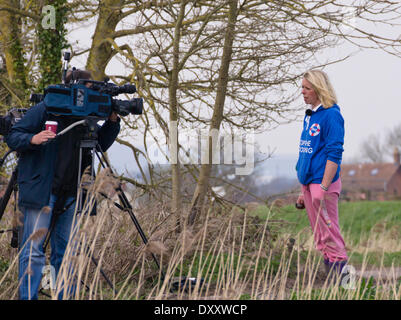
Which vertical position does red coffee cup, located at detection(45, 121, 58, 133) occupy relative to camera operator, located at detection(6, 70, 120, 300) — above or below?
above

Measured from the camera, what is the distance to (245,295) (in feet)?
16.5

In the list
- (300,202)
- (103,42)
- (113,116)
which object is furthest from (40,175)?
(103,42)

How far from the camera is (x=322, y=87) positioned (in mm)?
4730

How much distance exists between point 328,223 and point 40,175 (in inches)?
90.1

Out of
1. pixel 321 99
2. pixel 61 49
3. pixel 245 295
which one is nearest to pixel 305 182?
pixel 321 99

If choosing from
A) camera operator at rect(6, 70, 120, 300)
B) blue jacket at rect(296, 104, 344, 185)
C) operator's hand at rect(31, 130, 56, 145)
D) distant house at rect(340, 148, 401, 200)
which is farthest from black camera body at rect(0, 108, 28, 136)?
distant house at rect(340, 148, 401, 200)

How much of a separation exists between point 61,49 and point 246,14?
10.0 ft

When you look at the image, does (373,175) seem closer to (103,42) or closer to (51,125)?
(103,42)

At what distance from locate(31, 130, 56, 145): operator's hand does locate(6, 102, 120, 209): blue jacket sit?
0.31 feet

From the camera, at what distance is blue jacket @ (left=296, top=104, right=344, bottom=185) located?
4652mm

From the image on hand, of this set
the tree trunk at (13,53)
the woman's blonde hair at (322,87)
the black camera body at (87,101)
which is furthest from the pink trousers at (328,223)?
the tree trunk at (13,53)

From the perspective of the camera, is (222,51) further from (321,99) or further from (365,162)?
(365,162)

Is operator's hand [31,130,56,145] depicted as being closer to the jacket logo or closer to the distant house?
the jacket logo

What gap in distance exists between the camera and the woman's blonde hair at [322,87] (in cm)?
473
